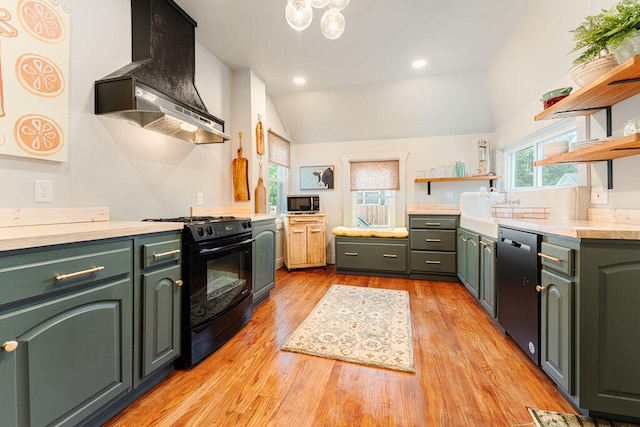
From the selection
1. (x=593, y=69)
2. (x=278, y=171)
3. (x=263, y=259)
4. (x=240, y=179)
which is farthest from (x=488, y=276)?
(x=278, y=171)

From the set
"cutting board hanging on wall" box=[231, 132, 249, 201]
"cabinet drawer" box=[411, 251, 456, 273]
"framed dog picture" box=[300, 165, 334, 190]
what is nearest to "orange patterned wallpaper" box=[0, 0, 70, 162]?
"cutting board hanging on wall" box=[231, 132, 249, 201]

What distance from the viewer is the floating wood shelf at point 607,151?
4.31ft

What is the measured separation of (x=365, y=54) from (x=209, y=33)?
1.60 meters

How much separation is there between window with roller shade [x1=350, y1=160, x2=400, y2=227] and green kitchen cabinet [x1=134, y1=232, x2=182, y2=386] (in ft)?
10.9

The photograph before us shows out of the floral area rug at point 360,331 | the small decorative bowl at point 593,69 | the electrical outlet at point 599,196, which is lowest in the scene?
the floral area rug at point 360,331

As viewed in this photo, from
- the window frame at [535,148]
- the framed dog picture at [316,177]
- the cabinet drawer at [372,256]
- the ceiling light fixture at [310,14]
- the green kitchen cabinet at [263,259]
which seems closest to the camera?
the ceiling light fixture at [310,14]

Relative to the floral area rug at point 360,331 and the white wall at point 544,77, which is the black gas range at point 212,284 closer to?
the floral area rug at point 360,331

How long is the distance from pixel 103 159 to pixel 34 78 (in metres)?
0.52

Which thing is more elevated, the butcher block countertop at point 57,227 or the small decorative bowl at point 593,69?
the small decorative bowl at point 593,69

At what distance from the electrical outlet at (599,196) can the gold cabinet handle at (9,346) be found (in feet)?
10.5

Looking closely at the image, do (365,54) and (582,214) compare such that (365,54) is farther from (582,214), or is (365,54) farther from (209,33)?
(582,214)

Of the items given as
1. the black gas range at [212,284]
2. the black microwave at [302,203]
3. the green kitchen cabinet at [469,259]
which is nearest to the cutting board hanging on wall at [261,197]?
the black microwave at [302,203]

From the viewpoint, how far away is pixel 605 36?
136 cm

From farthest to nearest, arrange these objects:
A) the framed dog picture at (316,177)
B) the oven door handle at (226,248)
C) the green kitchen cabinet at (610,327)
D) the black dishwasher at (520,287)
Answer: the framed dog picture at (316,177) < the oven door handle at (226,248) < the black dishwasher at (520,287) < the green kitchen cabinet at (610,327)
